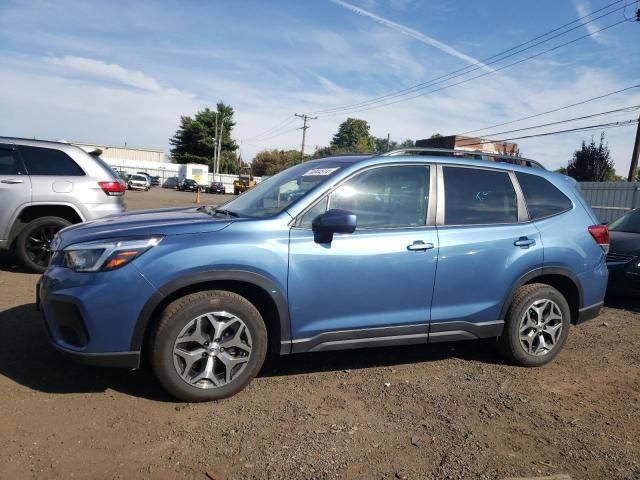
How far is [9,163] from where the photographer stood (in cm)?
639

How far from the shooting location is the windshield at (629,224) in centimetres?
768

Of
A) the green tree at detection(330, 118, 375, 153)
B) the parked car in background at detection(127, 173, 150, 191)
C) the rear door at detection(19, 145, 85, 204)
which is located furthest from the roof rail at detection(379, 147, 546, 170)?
the green tree at detection(330, 118, 375, 153)

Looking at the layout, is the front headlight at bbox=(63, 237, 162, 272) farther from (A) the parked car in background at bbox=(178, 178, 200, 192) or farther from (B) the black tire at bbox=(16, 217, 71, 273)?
(A) the parked car in background at bbox=(178, 178, 200, 192)

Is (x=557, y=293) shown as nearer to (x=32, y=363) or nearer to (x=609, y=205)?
(x=32, y=363)

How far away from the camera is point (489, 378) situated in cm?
395

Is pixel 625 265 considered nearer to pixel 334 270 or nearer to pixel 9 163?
pixel 334 270

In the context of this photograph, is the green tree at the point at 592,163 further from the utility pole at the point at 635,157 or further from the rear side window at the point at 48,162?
the rear side window at the point at 48,162

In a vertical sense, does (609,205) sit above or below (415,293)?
above

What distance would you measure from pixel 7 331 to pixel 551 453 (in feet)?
14.2

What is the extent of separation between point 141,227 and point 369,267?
1.57 meters

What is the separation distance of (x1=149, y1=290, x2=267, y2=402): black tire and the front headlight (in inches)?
15.7

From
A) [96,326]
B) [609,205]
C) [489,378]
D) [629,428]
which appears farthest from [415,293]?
[609,205]

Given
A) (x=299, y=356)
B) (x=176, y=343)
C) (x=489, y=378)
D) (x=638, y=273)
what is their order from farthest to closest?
(x=638, y=273)
(x=299, y=356)
(x=489, y=378)
(x=176, y=343)

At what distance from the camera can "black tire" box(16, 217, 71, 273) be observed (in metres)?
6.42
